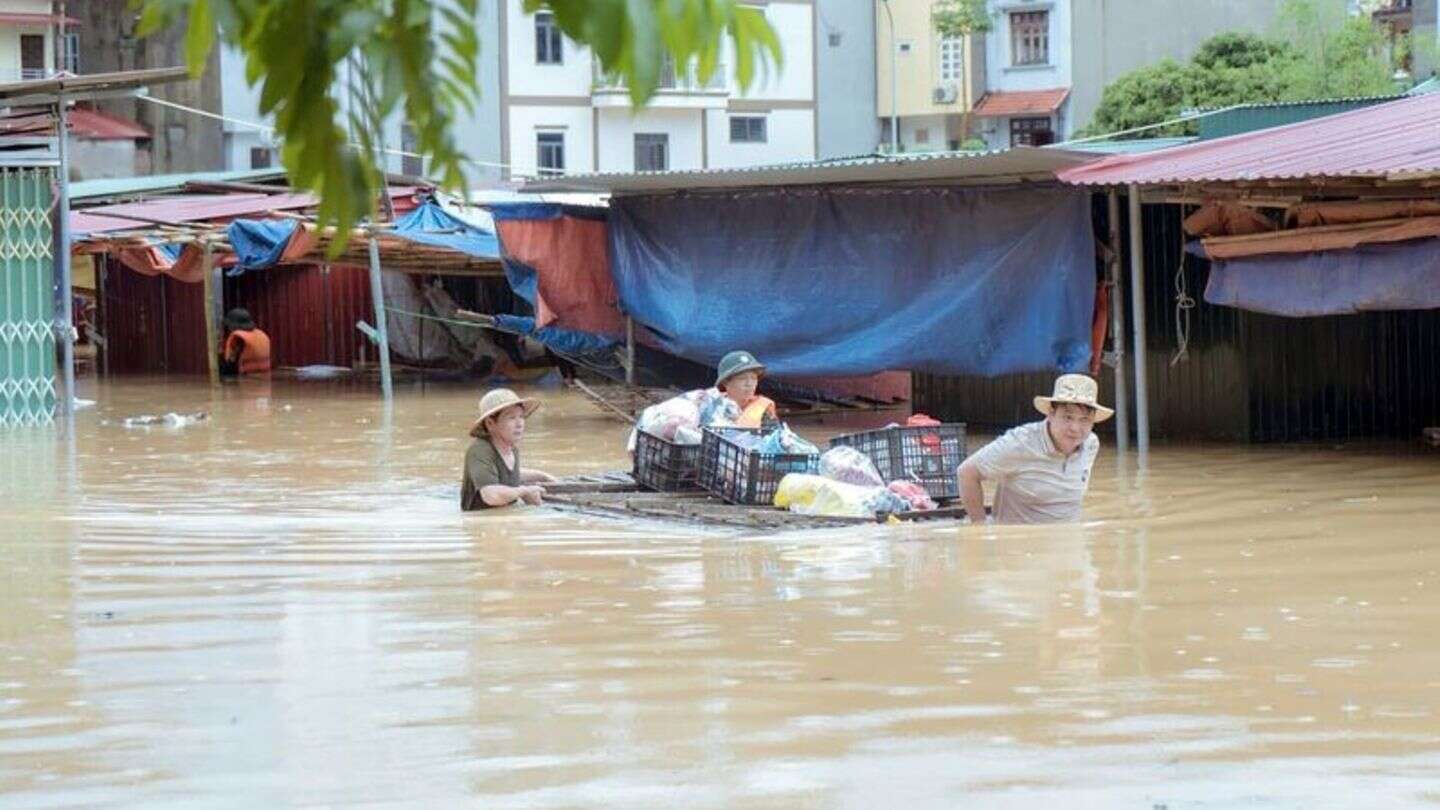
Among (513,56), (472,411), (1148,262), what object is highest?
(513,56)

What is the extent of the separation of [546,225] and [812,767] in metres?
16.5

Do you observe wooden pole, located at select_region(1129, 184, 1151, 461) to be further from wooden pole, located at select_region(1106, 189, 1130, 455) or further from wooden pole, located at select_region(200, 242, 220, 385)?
wooden pole, located at select_region(200, 242, 220, 385)

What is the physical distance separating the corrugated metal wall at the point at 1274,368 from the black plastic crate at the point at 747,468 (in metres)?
5.90

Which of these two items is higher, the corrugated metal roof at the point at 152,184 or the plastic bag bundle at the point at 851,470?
the corrugated metal roof at the point at 152,184

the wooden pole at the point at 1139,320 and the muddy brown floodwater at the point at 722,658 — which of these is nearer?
the muddy brown floodwater at the point at 722,658

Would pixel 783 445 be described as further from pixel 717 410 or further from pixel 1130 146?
pixel 1130 146

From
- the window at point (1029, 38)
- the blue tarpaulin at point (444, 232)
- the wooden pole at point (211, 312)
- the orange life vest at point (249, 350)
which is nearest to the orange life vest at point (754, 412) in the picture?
the blue tarpaulin at point (444, 232)

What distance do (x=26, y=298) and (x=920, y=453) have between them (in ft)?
35.6

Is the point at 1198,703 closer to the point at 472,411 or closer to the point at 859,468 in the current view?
the point at 859,468

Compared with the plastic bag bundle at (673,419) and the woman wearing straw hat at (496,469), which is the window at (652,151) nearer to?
the plastic bag bundle at (673,419)

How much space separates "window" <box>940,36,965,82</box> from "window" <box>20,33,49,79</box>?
23548 mm

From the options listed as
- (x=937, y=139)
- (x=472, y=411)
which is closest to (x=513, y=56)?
(x=937, y=139)

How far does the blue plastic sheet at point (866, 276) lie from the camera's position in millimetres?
17359

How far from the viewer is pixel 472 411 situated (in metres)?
23.2
